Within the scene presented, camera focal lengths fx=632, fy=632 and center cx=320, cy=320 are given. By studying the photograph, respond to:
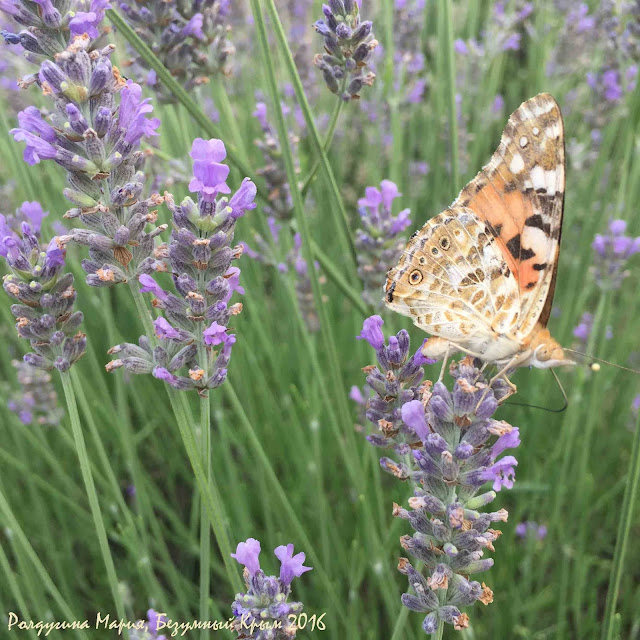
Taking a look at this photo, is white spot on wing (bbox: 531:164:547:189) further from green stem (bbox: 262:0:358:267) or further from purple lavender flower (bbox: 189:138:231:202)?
purple lavender flower (bbox: 189:138:231:202)

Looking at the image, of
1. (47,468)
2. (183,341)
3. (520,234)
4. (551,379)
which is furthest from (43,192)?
(551,379)

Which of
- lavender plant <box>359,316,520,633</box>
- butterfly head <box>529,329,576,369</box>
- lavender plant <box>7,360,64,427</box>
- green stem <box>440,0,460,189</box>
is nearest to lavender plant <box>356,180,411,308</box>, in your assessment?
green stem <box>440,0,460,189</box>

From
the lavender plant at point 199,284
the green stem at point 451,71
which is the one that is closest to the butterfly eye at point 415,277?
the green stem at point 451,71

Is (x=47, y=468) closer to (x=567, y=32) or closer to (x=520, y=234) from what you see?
(x=520, y=234)

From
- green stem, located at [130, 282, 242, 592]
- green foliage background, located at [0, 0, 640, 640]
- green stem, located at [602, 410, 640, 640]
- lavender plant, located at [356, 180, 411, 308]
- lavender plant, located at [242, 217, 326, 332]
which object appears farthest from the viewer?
lavender plant, located at [242, 217, 326, 332]

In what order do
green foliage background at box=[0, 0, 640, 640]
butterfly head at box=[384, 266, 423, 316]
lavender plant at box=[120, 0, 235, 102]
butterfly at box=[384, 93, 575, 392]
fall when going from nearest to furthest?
butterfly at box=[384, 93, 575, 392] < butterfly head at box=[384, 266, 423, 316] < lavender plant at box=[120, 0, 235, 102] < green foliage background at box=[0, 0, 640, 640]

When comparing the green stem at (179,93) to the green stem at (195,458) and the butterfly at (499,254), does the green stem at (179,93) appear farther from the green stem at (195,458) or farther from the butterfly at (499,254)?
the green stem at (195,458)

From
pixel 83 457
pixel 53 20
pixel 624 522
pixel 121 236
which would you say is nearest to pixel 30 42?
pixel 53 20
